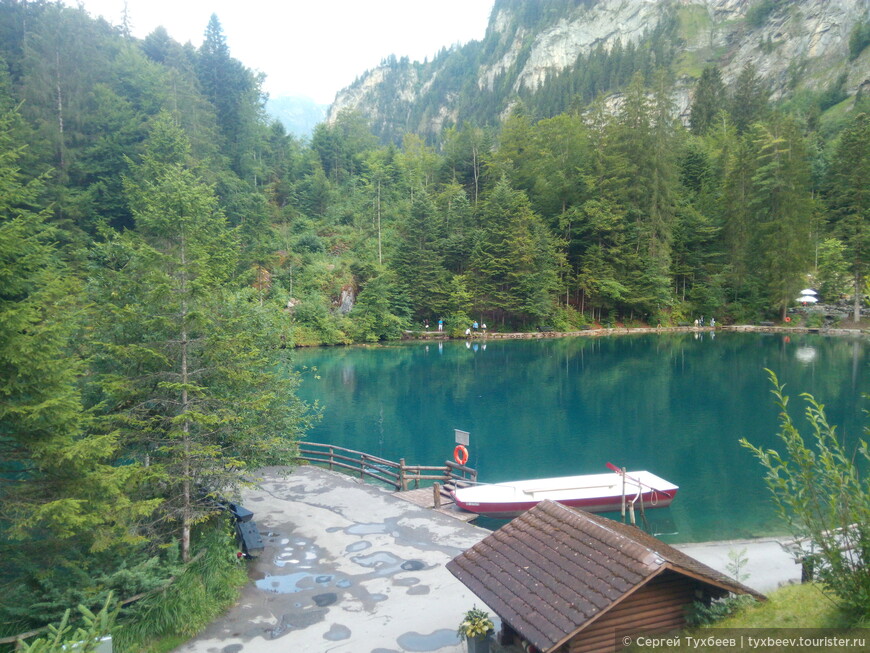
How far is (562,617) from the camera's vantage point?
5.58 meters

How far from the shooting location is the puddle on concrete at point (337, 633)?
8.38 meters

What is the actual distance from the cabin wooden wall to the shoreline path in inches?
103

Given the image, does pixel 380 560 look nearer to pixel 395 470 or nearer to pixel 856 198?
pixel 395 470

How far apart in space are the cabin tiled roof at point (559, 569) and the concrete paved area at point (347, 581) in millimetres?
2315

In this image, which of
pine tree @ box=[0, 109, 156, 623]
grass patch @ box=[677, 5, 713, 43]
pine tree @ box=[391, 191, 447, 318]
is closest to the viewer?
pine tree @ box=[0, 109, 156, 623]

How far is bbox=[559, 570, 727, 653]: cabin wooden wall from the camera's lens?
5.86 m

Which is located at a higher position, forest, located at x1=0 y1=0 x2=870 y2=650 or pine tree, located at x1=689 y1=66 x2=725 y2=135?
pine tree, located at x1=689 y1=66 x2=725 y2=135

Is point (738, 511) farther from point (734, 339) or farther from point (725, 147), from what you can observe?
point (725, 147)

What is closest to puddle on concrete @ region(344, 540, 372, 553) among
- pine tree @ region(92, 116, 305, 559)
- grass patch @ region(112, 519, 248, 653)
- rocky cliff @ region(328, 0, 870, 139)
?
grass patch @ region(112, 519, 248, 653)

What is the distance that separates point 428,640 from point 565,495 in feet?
24.5

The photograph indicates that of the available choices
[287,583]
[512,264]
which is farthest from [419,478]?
[512,264]

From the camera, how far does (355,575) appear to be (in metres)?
10.5

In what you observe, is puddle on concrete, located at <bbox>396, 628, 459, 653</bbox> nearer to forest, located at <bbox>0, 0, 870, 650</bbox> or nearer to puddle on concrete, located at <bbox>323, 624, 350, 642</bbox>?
puddle on concrete, located at <bbox>323, 624, 350, 642</bbox>

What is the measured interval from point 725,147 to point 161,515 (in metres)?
68.6
